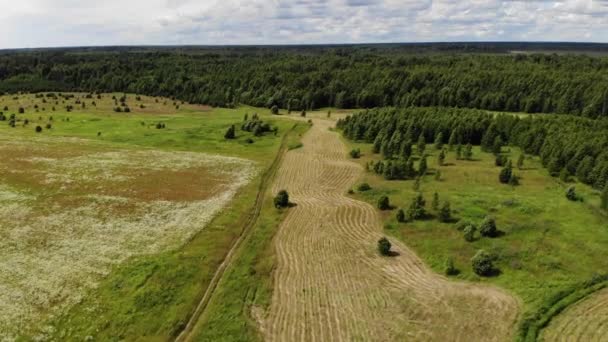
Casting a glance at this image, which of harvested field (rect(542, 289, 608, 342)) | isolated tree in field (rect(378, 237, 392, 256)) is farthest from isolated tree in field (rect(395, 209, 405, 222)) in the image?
harvested field (rect(542, 289, 608, 342))

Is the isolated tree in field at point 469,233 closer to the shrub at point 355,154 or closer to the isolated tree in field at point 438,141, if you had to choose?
the shrub at point 355,154

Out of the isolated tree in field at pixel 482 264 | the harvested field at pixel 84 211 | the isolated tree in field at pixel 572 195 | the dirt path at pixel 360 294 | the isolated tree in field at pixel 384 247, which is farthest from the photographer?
the isolated tree in field at pixel 572 195

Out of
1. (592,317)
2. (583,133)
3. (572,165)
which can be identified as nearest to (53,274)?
(592,317)

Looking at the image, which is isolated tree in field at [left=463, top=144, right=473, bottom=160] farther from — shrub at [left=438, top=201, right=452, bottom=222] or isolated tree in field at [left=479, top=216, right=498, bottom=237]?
isolated tree in field at [left=479, top=216, right=498, bottom=237]

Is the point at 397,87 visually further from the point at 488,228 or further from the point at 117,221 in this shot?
the point at 117,221

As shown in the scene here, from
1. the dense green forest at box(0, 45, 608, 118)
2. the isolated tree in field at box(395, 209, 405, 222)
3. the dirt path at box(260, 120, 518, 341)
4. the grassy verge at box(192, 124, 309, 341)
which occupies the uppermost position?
the dense green forest at box(0, 45, 608, 118)

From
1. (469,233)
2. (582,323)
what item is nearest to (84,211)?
(469,233)

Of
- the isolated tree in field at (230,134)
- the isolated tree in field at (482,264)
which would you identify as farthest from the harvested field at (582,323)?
the isolated tree in field at (230,134)
